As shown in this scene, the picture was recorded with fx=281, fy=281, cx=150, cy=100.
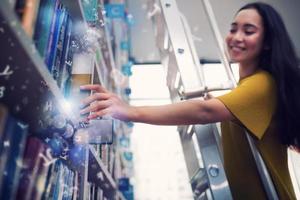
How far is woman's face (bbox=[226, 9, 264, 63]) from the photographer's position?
3.44ft

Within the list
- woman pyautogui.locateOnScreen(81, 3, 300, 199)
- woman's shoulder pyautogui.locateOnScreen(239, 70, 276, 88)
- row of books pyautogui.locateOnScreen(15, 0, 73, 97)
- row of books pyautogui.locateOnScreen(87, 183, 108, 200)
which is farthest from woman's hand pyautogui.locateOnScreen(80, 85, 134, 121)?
row of books pyautogui.locateOnScreen(87, 183, 108, 200)

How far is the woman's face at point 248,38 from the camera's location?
3.44 feet

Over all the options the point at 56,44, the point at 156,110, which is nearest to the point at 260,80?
the point at 156,110

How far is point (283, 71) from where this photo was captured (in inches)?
37.8

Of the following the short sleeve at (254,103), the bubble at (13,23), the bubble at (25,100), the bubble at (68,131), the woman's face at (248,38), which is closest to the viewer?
the bubble at (13,23)

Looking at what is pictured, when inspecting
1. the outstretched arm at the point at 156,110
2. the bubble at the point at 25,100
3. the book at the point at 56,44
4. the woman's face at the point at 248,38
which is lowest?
the bubble at the point at 25,100

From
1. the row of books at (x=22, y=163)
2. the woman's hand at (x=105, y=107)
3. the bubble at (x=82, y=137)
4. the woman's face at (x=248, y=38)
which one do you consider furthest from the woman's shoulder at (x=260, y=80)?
the row of books at (x=22, y=163)

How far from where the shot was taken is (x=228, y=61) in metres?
1.25

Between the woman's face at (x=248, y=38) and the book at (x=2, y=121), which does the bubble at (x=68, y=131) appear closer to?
the book at (x=2, y=121)

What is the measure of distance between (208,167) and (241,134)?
23 cm

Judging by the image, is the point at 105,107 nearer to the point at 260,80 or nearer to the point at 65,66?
the point at 65,66

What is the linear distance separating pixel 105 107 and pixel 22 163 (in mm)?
263

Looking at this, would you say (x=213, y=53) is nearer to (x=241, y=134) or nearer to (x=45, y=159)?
(x=241, y=134)

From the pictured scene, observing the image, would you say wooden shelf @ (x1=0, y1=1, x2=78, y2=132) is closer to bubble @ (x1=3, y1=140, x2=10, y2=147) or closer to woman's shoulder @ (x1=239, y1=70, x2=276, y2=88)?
bubble @ (x1=3, y1=140, x2=10, y2=147)
